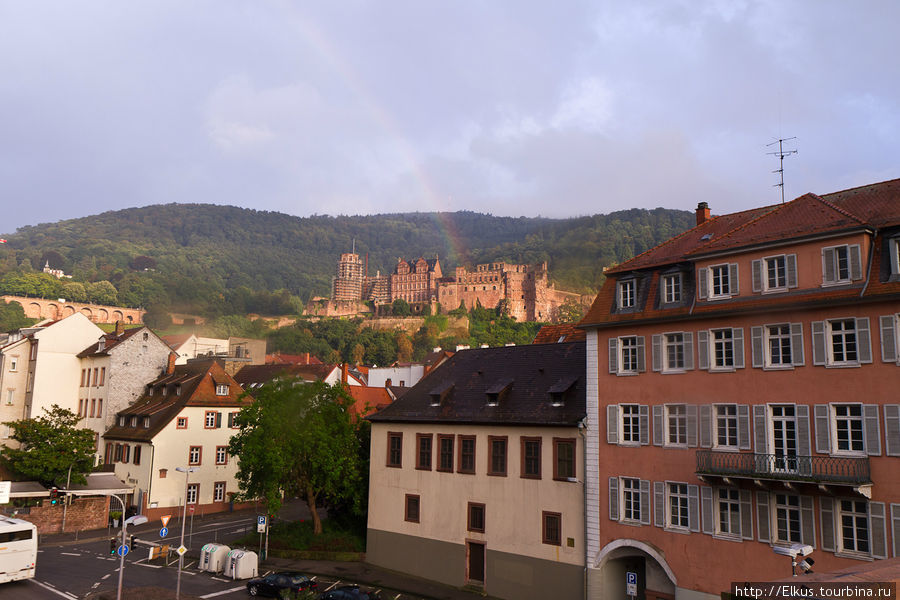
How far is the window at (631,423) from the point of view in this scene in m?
31.2

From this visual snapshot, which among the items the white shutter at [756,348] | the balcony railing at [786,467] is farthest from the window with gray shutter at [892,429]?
the white shutter at [756,348]

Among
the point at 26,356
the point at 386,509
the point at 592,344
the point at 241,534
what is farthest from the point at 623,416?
the point at 26,356

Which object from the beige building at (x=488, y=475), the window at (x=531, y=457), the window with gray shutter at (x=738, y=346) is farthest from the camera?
the window at (x=531, y=457)

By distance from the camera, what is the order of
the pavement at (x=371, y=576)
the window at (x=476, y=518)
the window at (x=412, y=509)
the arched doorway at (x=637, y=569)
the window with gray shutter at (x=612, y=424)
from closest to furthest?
the arched doorway at (x=637, y=569), the window with gray shutter at (x=612, y=424), the pavement at (x=371, y=576), the window at (x=476, y=518), the window at (x=412, y=509)

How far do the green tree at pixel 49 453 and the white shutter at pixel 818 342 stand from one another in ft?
173

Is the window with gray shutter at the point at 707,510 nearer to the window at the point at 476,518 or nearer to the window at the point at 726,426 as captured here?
the window at the point at 726,426

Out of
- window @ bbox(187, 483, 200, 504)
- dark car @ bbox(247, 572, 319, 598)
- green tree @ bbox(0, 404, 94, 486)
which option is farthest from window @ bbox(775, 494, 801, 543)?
green tree @ bbox(0, 404, 94, 486)

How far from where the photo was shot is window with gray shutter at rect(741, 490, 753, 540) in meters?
26.9

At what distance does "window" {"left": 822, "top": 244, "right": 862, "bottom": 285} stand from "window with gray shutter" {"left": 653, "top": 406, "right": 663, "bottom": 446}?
27.9 feet

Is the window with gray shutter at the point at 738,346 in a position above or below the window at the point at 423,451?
above

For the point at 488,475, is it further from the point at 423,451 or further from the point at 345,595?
the point at 345,595

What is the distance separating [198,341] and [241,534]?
73.0 metres

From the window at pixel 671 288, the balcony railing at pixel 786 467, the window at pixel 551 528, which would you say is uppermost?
the window at pixel 671 288

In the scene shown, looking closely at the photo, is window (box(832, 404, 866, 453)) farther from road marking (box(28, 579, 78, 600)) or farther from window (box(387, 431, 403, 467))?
road marking (box(28, 579, 78, 600))
